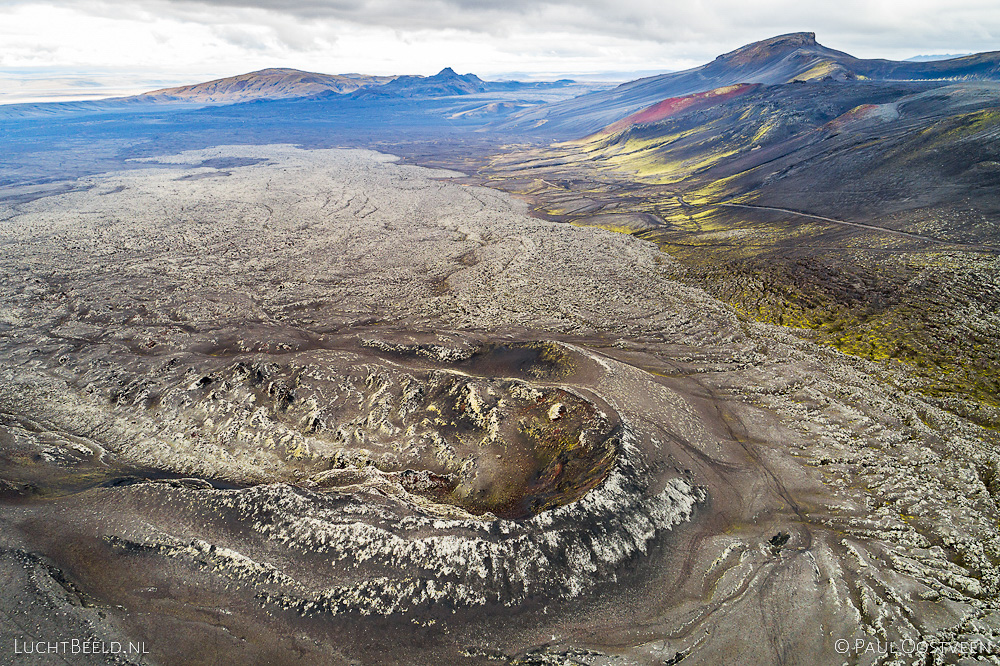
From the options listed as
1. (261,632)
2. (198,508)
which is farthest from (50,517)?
(261,632)

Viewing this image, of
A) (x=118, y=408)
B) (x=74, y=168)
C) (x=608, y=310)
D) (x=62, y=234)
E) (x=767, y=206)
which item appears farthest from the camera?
(x=74, y=168)

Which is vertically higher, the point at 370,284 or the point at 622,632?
the point at 370,284

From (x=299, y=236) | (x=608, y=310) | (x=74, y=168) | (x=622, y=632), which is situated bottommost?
(x=622, y=632)

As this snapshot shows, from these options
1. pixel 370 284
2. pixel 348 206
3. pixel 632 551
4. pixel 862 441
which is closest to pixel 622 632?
pixel 632 551

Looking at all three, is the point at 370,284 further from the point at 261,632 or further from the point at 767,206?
the point at 767,206

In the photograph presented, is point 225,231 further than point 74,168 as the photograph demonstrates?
No

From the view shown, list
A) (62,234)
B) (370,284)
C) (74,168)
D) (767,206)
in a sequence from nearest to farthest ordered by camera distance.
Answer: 1. (370,284)
2. (62,234)
3. (767,206)
4. (74,168)
